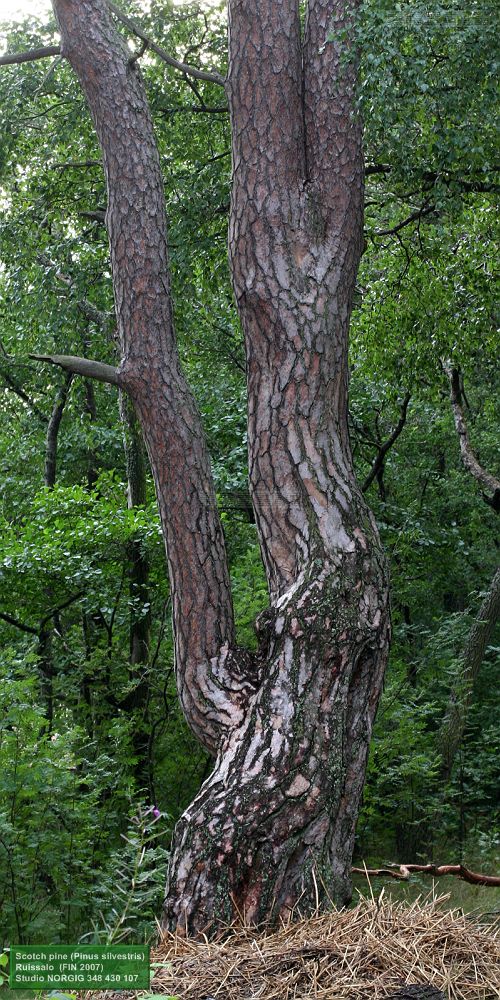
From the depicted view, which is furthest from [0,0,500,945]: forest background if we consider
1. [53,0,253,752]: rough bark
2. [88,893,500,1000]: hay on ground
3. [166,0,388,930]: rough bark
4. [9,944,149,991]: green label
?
[9,944,149,991]: green label

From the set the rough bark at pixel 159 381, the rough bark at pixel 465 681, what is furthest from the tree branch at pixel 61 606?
the rough bark at pixel 159 381

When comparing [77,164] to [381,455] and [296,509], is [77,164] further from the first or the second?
[381,455]

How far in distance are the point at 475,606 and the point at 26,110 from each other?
10712mm

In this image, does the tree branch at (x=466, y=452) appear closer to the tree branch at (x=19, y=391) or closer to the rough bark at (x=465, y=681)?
the rough bark at (x=465, y=681)

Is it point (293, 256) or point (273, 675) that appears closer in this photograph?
point (273, 675)

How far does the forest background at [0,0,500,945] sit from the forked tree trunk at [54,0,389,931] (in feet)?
1.48

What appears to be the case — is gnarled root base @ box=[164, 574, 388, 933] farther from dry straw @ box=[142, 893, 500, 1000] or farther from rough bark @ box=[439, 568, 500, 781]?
rough bark @ box=[439, 568, 500, 781]

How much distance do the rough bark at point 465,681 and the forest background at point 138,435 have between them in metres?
0.04

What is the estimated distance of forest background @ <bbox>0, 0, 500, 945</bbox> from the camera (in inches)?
208

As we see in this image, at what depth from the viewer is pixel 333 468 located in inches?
152

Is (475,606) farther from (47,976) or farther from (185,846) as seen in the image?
(47,976)

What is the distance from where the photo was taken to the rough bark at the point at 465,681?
991cm

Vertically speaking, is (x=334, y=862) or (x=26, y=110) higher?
(x=26, y=110)

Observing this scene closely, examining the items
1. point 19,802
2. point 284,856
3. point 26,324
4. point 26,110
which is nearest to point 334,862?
point 284,856
